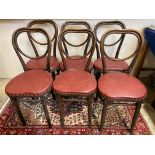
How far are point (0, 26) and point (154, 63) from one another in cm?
211

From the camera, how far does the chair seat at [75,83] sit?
1473 millimetres

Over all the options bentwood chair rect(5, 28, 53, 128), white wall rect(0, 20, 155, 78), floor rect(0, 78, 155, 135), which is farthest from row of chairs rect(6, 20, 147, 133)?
white wall rect(0, 20, 155, 78)

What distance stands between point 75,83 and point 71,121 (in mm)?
485

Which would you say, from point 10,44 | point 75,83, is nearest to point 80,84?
point 75,83

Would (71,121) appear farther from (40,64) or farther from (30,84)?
(40,64)

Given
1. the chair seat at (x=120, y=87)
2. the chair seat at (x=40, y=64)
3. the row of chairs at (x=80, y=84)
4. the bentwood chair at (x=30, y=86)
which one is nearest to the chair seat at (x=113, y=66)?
the row of chairs at (x=80, y=84)

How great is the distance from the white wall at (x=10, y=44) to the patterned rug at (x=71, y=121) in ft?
2.20

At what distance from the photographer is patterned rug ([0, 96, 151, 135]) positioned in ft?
5.53

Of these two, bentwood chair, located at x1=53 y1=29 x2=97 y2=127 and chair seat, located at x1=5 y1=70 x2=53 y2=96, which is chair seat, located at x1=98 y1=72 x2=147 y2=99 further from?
chair seat, located at x1=5 y1=70 x2=53 y2=96
